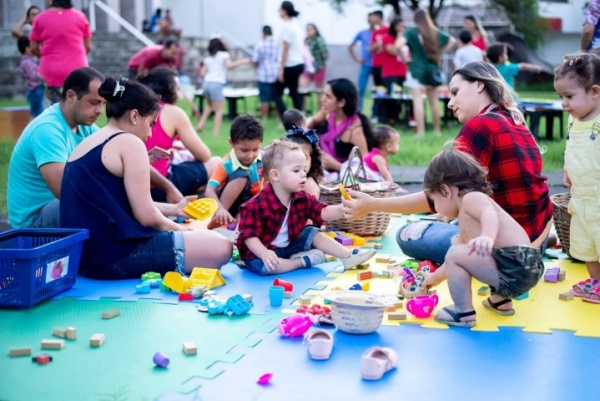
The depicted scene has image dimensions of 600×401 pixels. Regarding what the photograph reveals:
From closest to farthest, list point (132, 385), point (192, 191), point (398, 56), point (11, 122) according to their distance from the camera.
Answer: point (132, 385) → point (192, 191) → point (11, 122) → point (398, 56)

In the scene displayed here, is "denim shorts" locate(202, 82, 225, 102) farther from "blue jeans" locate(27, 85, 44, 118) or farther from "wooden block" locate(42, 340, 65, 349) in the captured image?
"wooden block" locate(42, 340, 65, 349)

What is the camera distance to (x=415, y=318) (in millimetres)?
4129

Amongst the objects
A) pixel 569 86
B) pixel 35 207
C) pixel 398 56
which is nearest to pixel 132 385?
pixel 35 207

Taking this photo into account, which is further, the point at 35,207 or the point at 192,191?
the point at 192,191

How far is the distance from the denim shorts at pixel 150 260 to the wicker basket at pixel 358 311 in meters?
1.43

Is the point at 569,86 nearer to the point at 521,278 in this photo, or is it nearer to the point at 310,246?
the point at 521,278

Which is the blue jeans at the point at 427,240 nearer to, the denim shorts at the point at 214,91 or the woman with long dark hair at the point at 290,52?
the woman with long dark hair at the point at 290,52

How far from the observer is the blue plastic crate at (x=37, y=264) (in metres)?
4.20

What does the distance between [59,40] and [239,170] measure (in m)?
4.06

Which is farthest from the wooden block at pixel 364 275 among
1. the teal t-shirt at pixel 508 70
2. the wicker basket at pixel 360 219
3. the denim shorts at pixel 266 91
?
the denim shorts at pixel 266 91

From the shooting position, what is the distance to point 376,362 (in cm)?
327

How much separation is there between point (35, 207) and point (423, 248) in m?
2.75

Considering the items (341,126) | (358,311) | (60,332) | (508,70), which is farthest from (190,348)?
(508,70)

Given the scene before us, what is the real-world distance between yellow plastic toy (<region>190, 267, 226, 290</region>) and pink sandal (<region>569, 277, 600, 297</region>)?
2175 mm
